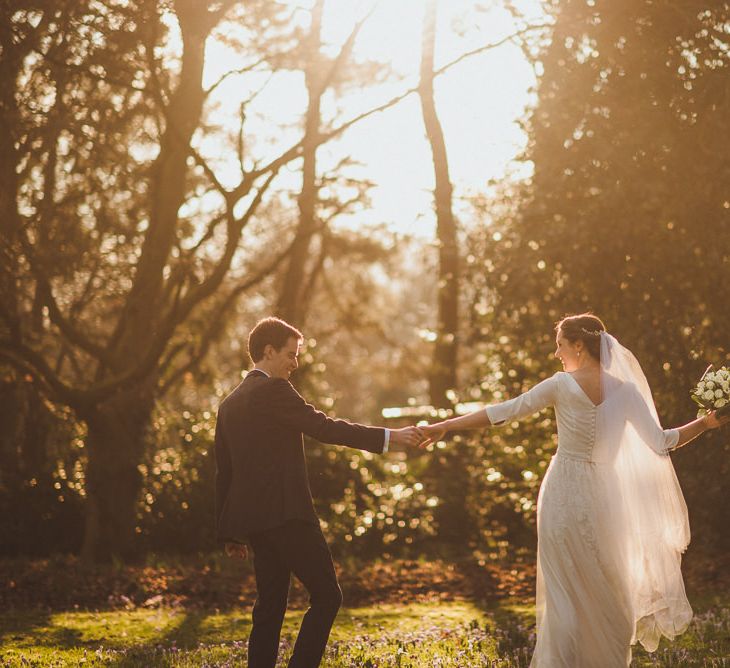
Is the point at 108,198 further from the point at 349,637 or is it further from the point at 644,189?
the point at 349,637

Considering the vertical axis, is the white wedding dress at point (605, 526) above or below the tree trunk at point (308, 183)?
below

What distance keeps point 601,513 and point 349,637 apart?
138 inches

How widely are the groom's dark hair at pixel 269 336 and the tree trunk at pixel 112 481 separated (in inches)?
312

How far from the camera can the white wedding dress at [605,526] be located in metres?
6.22

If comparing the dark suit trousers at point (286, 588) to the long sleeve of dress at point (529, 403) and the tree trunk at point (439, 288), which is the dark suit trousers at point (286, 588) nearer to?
the long sleeve of dress at point (529, 403)

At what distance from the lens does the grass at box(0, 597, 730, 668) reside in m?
7.69

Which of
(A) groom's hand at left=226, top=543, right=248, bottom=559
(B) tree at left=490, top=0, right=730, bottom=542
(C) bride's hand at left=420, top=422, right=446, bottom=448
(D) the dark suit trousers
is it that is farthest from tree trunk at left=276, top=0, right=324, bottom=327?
(D) the dark suit trousers

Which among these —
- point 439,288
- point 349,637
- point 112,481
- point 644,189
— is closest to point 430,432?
point 349,637

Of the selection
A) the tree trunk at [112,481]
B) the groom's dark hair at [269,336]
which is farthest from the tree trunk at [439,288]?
the groom's dark hair at [269,336]

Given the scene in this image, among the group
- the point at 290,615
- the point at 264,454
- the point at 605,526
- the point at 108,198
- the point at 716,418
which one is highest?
the point at 108,198

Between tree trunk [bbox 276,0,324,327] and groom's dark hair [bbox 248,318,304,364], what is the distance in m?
7.28

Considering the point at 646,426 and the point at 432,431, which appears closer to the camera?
the point at 646,426

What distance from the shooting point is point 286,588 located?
235 inches

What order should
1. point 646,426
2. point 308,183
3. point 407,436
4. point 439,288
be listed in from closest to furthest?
1. point 646,426
2. point 407,436
3. point 439,288
4. point 308,183
